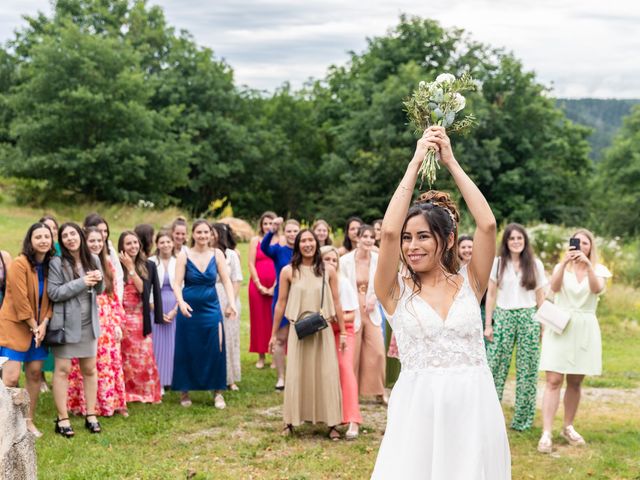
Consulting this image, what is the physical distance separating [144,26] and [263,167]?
34.9ft

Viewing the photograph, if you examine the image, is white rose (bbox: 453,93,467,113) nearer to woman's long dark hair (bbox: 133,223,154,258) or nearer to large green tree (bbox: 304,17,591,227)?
woman's long dark hair (bbox: 133,223,154,258)

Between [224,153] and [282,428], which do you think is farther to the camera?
[224,153]

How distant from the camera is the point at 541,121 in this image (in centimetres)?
4662

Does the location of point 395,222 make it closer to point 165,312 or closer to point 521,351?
point 521,351

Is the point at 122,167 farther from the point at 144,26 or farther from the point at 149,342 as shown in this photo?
the point at 149,342

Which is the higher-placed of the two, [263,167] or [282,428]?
[263,167]

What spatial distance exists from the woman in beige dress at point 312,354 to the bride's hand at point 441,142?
199 inches

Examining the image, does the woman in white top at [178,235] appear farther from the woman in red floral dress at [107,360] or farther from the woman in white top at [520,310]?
the woman in white top at [520,310]

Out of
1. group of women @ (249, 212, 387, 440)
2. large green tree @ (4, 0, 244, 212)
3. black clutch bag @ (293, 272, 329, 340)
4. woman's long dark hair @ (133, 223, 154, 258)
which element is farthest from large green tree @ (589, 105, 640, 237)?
black clutch bag @ (293, 272, 329, 340)

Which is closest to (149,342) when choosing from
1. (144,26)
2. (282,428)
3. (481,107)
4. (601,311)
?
(282,428)

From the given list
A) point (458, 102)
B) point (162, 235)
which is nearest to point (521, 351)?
point (162, 235)

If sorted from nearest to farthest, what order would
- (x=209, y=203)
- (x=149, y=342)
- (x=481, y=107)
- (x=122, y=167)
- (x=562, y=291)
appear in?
(x=562, y=291)
(x=149, y=342)
(x=122, y=167)
(x=481, y=107)
(x=209, y=203)

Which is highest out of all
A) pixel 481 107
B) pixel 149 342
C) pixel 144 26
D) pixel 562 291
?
pixel 144 26

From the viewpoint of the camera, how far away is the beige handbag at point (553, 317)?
340 inches
